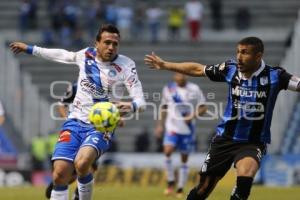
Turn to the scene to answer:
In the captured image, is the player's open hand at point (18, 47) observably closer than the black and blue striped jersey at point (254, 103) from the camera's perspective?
No

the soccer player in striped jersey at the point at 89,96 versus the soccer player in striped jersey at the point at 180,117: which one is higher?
the soccer player in striped jersey at the point at 89,96

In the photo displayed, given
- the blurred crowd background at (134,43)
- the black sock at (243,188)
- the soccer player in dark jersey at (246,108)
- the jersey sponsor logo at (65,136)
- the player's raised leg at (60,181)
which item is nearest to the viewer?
the black sock at (243,188)

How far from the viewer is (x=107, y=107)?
12.0m

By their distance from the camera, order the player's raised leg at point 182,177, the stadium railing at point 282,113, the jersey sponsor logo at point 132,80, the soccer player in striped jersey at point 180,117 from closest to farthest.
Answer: the jersey sponsor logo at point 132,80, the player's raised leg at point 182,177, the soccer player in striped jersey at point 180,117, the stadium railing at point 282,113

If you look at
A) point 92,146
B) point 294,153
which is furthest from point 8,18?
point 92,146

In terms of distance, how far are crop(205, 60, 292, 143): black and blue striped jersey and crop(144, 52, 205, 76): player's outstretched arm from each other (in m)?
0.45

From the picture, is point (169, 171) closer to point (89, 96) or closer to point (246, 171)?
point (89, 96)

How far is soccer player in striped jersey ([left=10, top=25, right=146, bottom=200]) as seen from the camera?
12258 mm

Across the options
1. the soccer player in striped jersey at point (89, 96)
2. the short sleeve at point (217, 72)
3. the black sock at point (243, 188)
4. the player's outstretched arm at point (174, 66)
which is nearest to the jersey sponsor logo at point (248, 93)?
the short sleeve at point (217, 72)

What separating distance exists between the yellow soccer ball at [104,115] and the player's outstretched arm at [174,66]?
2.45ft

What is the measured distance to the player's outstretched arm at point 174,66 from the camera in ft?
39.5

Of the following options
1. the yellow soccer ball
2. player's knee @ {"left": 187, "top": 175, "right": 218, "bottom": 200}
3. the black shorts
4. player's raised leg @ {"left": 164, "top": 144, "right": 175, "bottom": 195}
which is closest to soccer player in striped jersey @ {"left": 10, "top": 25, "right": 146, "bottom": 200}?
the yellow soccer ball

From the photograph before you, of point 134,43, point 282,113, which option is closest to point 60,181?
point 282,113

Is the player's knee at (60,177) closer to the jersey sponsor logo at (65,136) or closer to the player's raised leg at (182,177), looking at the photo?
the jersey sponsor logo at (65,136)
